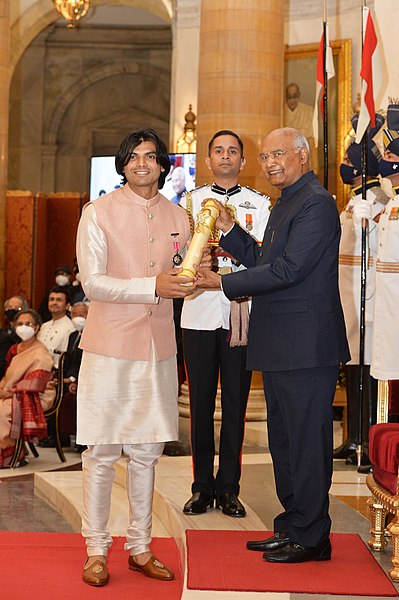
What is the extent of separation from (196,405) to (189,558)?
112cm

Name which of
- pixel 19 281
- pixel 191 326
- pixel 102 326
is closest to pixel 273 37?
pixel 191 326

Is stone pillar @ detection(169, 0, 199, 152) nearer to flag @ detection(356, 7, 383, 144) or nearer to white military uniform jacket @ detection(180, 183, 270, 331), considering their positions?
flag @ detection(356, 7, 383, 144)

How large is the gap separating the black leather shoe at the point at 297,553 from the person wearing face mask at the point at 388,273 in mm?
2042

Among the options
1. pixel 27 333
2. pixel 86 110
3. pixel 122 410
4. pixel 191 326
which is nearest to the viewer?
pixel 122 410

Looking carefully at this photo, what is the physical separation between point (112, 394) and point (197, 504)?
1.32 m

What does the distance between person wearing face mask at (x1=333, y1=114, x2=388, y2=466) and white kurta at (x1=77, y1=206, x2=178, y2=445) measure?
3083mm

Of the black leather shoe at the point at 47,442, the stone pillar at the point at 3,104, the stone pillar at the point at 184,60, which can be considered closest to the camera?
the black leather shoe at the point at 47,442

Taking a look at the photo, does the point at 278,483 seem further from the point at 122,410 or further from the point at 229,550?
the point at 122,410

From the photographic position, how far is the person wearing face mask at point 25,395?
9.09 meters

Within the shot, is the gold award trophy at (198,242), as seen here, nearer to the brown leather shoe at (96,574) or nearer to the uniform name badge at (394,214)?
the brown leather shoe at (96,574)

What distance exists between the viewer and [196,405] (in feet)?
19.6

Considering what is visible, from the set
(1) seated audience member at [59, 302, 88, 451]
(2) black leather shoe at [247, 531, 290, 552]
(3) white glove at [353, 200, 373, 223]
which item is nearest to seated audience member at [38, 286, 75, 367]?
(1) seated audience member at [59, 302, 88, 451]

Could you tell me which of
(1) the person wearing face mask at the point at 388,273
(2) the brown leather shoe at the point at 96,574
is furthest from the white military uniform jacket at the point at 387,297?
(2) the brown leather shoe at the point at 96,574

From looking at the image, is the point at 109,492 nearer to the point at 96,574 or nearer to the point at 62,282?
the point at 96,574
